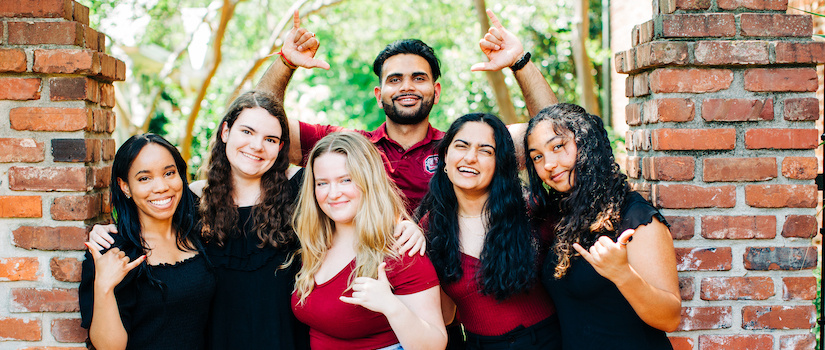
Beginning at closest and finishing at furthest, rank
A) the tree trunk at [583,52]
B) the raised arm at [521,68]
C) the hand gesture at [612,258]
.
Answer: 1. the hand gesture at [612,258]
2. the raised arm at [521,68]
3. the tree trunk at [583,52]

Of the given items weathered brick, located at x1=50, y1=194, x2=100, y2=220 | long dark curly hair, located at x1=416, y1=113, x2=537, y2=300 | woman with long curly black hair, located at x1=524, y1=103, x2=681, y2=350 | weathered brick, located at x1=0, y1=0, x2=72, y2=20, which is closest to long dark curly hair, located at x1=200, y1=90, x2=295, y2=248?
weathered brick, located at x1=50, y1=194, x2=100, y2=220

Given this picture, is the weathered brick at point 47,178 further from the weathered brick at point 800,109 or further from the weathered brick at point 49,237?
the weathered brick at point 800,109

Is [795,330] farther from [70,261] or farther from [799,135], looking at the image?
[70,261]

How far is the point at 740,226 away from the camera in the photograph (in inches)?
99.3

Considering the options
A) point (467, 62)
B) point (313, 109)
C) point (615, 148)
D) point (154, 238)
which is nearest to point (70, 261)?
point (154, 238)

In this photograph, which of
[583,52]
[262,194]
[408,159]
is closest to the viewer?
[262,194]

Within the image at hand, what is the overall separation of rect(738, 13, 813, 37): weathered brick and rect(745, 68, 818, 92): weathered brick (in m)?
0.15

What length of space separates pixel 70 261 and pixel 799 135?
3.16 m

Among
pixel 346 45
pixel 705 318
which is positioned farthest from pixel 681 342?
pixel 346 45

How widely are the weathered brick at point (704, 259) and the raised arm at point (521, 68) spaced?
123 centimetres

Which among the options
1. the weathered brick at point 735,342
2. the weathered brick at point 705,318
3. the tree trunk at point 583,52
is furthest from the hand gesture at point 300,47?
the tree trunk at point 583,52

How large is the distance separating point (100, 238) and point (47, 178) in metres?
0.37

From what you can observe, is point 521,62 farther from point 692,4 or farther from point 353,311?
point 353,311

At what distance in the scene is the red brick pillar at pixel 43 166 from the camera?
2.49 meters
